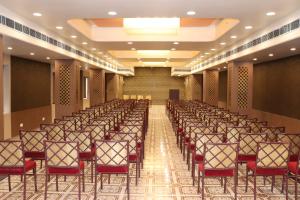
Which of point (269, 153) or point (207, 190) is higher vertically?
point (269, 153)

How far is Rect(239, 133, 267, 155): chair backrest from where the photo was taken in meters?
6.11

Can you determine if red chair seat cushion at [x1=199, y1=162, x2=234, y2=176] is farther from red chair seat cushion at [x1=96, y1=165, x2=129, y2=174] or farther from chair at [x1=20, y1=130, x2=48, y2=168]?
chair at [x1=20, y1=130, x2=48, y2=168]

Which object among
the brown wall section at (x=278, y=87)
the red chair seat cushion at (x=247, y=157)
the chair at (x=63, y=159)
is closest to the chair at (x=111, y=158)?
the chair at (x=63, y=159)

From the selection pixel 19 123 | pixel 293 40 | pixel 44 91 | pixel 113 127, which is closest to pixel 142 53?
pixel 44 91

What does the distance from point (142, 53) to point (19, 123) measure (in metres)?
9.45


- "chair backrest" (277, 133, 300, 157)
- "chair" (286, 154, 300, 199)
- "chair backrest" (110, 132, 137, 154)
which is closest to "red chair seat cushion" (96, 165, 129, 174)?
"chair backrest" (110, 132, 137, 154)

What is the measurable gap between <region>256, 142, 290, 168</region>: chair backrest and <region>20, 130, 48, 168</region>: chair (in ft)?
11.9

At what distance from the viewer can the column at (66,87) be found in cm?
1325

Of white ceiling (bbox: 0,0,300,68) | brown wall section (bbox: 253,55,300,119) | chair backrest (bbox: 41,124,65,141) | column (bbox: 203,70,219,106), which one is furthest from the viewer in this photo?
column (bbox: 203,70,219,106)

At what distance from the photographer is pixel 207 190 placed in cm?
567

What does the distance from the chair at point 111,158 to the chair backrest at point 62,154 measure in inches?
12.7

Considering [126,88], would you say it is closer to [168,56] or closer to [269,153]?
[168,56]

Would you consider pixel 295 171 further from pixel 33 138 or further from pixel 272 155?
pixel 33 138

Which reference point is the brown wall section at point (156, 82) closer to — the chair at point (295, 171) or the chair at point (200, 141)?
the chair at point (200, 141)
